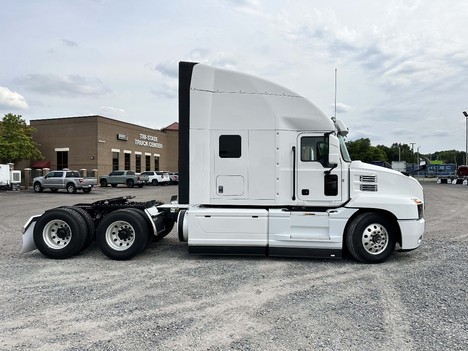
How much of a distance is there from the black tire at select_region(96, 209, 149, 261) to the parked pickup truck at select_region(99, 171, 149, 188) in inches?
1299

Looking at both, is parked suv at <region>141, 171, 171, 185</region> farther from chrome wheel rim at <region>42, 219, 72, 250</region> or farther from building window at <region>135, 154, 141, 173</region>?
chrome wheel rim at <region>42, 219, 72, 250</region>

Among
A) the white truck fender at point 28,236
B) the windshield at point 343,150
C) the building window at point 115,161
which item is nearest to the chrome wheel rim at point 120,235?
the white truck fender at point 28,236

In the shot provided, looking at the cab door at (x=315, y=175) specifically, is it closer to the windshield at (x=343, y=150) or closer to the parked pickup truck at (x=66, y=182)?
the windshield at (x=343, y=150)

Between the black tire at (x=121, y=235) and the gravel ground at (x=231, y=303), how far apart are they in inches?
9.2

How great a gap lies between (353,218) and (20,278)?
19.3 feet

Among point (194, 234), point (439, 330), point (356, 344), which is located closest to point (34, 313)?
point (194, 234)

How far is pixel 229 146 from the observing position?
701 centimetres

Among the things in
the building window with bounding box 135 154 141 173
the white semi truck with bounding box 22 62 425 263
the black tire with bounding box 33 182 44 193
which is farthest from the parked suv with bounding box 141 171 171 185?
the white semi truck with bounding box 22 62 425 263

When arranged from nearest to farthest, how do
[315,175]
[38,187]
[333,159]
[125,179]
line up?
[333,159], [315,175], [38,187], [125,179]

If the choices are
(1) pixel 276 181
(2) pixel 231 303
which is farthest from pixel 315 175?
(2) pixel 231 303

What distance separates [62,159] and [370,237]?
46698mm

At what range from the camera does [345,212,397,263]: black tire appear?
680cm

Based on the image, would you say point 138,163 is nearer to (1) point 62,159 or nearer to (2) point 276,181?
(1) point 62,159

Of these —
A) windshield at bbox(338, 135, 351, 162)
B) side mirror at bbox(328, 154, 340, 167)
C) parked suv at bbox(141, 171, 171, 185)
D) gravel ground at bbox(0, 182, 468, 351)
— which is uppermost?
windshield at bbox(338, 135, 351, 162)
